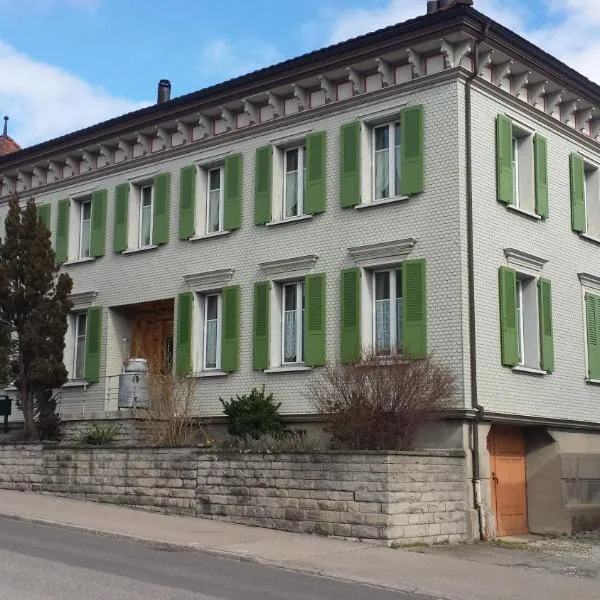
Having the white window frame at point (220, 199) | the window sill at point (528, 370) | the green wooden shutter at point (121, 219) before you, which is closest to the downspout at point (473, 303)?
the window sill at point (528, 370)

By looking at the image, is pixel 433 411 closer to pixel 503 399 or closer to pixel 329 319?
pixel 503 399

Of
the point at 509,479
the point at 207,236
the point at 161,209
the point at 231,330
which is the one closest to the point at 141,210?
the point at 161,209

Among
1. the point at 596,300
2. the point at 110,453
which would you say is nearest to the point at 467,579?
the point at 110,453

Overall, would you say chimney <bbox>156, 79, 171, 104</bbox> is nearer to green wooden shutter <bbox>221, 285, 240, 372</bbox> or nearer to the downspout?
green wooden shutter <bbox>221, 285, 240, 372</bbox>

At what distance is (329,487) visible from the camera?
15.2m

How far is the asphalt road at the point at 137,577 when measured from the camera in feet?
30.9

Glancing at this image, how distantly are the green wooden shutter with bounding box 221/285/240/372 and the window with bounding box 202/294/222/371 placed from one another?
17.7 inches

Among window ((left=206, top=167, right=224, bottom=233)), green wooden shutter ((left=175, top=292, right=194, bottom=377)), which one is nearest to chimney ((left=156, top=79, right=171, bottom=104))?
window ((left=206, top=167, right=224, bottom=233))

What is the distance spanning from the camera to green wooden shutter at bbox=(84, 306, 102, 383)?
23.0 m

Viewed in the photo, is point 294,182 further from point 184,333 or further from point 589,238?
point 589,238

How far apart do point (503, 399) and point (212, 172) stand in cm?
883

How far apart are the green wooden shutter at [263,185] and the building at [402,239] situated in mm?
36

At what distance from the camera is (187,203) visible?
71.8ft

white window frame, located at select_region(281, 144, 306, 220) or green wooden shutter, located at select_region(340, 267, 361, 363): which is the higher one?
white window frame, located at select_region(281, 144, 306, 220)
